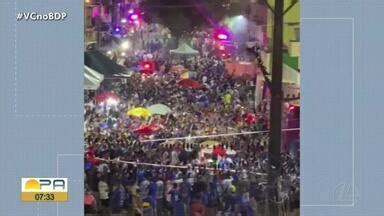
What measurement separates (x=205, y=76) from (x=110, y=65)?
2.36 feet

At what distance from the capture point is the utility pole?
5.01 meters

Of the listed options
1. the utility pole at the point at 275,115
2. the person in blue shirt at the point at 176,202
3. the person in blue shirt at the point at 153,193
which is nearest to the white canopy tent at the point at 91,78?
the person in blue shirt at the point at 153,193

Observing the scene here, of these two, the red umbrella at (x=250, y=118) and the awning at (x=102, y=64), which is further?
the red umbrella at (x=250, y=118)

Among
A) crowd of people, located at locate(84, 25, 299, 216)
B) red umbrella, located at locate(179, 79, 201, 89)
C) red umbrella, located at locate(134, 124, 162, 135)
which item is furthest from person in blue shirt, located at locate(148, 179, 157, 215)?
red umbrella, located at locate(179, 79, 201, 89)

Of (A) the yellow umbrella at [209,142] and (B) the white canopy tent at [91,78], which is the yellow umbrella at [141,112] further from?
(A) the yellow umbrella at [209,142]

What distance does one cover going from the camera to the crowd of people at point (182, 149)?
5020mm

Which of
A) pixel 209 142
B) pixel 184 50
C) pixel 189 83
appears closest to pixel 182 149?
pixel 209 142

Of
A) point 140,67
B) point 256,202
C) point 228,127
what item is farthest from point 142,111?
point 256,202

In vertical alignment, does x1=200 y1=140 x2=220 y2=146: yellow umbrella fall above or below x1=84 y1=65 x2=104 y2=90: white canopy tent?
below

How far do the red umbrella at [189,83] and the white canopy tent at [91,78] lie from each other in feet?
1.99

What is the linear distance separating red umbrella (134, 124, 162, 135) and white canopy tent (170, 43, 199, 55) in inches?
22.8

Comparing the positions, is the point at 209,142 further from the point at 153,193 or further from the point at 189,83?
the point at 153,193
